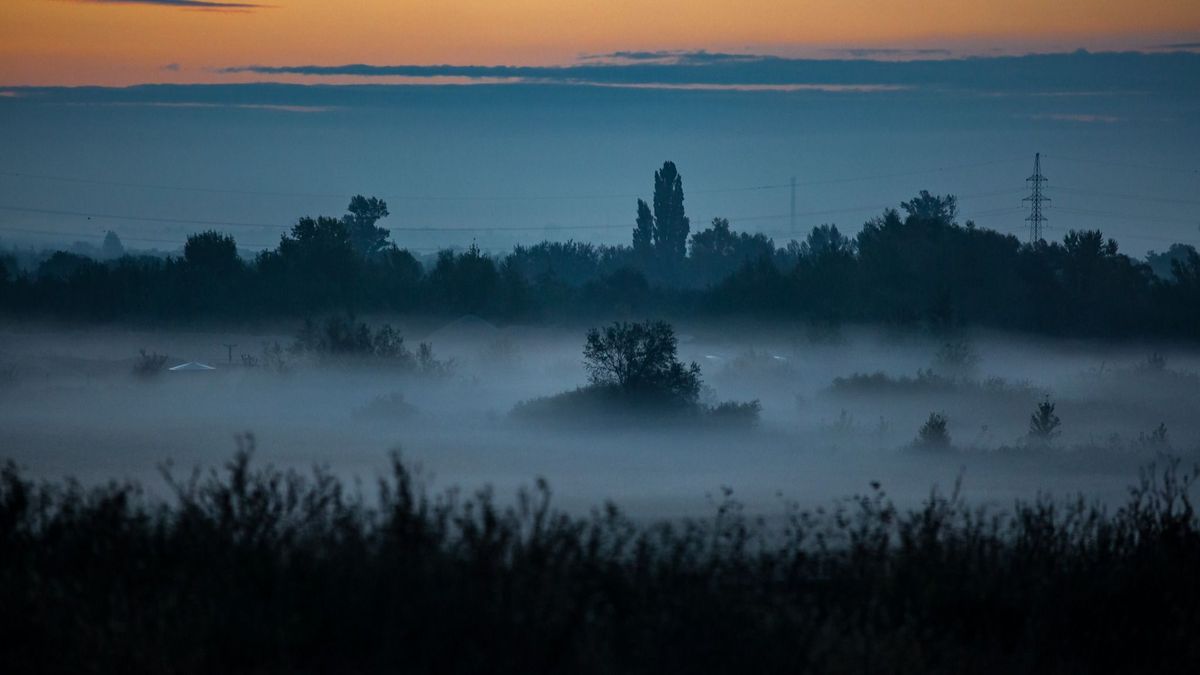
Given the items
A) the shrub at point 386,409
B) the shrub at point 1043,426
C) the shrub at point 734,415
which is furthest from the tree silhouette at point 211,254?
the shrub at point 1043,426

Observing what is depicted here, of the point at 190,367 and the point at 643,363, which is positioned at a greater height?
the point at 643,363

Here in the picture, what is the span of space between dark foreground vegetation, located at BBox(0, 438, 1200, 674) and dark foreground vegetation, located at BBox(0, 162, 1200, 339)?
76.1m

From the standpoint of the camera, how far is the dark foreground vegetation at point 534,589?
29.8 ft

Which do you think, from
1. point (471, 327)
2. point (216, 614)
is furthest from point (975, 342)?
point (216, 614)

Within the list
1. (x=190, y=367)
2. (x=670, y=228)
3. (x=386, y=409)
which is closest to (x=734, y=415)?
(x=386, y=409)

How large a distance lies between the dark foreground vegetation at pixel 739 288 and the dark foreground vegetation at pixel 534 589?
76.1 metres

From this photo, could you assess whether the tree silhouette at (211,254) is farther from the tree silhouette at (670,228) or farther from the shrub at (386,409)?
the tree silhouette at (670,228)

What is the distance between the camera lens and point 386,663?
28.8 feet

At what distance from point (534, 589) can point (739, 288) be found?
330ft

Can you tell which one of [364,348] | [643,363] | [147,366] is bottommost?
[147,366]

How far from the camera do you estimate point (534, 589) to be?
32.0 feet

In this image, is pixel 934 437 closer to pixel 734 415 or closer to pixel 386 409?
pixel 734 415

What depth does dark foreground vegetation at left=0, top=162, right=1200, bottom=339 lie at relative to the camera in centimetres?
9638

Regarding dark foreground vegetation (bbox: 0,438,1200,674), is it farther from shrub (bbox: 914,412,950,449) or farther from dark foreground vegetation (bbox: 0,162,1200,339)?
dark foreground vegetation (bbox: 0,162,1200,339)
